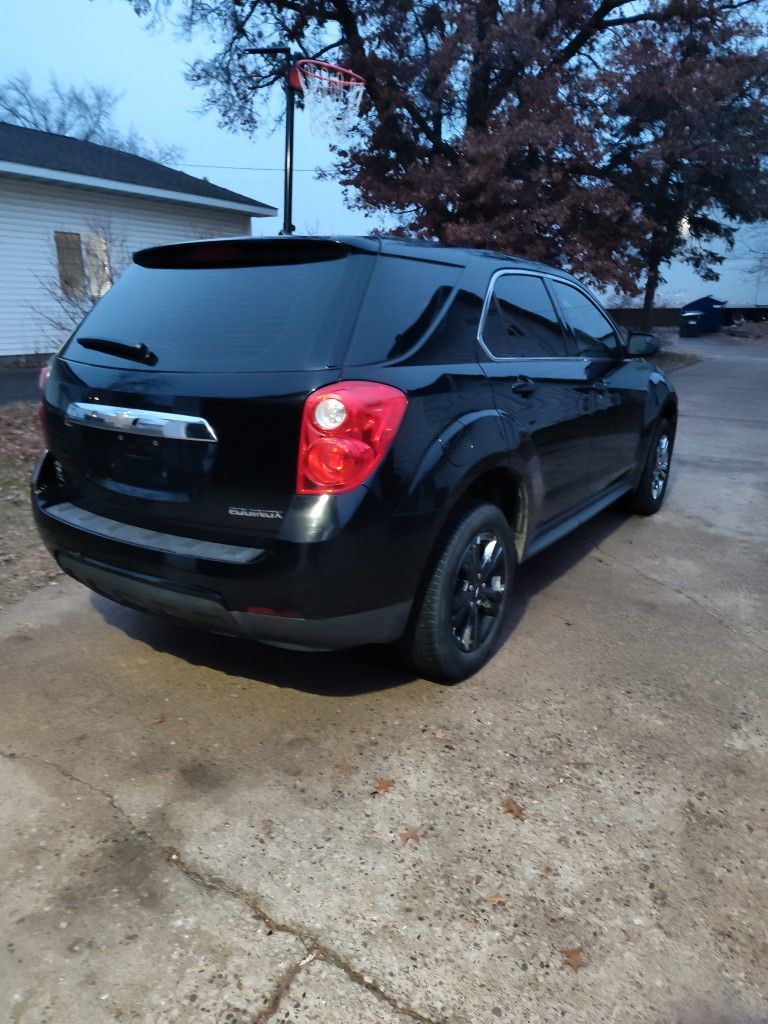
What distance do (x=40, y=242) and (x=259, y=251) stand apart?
1465cm

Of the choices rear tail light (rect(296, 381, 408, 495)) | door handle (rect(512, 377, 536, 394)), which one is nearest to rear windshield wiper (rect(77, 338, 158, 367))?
rear tail light (rect(296, 381, 408, 495))

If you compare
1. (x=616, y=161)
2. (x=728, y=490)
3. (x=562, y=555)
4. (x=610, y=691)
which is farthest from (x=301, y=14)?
(x=610, y=691)

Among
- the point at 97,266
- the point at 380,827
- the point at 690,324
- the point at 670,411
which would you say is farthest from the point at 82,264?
the point at 690,324

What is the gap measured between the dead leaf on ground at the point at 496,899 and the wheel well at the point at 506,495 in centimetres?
155

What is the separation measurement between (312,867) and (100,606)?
235cm

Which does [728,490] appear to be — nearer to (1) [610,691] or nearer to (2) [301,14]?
(1) [610,691]

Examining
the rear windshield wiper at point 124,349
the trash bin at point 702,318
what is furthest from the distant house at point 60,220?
the trash bin at point 702,318

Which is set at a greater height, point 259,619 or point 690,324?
point 690,324

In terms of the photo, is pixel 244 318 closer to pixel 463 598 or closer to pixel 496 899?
pixel 463 598

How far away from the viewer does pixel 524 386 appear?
3.64 m

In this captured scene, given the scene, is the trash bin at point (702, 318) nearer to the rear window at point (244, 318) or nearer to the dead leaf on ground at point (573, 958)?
the rear window at point (244, 318)

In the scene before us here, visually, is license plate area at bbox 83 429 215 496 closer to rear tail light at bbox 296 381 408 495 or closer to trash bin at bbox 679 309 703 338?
rear tail light at bbox 296 381 408 495

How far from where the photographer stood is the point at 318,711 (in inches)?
125

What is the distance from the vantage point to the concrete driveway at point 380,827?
6.36ft
